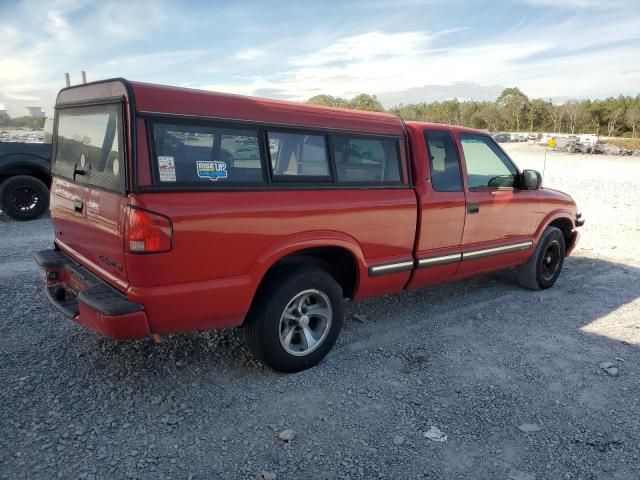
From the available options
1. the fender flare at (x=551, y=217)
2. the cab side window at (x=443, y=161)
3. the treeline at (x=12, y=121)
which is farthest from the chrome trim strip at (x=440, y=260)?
the treeline at (x=12, y=121)

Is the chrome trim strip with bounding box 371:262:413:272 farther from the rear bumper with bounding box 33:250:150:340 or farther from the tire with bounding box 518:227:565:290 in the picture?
the tire with bounding box 518:227:565:290

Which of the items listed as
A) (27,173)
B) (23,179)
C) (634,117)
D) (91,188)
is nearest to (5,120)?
(27,173)

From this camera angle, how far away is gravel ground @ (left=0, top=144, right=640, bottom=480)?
2793 mm

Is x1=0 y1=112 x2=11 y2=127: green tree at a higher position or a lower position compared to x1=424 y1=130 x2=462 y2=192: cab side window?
higher

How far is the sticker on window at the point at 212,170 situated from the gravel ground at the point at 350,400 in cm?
150

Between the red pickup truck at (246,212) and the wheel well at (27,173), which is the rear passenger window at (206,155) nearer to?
the red pickup truck at (246,212)

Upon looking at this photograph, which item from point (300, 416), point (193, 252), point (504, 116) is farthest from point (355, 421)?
point (504, 116)

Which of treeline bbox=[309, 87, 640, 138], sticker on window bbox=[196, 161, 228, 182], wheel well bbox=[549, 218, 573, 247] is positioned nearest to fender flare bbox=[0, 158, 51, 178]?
sticker on window bbox=[196, 161, 228, 182]

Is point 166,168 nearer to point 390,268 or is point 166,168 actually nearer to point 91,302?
point 91,302

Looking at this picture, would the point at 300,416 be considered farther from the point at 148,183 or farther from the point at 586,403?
the point at 586,403

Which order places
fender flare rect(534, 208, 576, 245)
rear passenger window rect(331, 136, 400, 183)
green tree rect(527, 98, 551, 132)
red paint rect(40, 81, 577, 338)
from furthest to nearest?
green tree rect(527, 98, 551, 132) → fender flare rect(534, 208, 576, 245) → rear passenger window rect(331, 136, 400, 183) → red paint rect(40, 81, 577, 338)

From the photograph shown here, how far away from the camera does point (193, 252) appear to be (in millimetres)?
3000

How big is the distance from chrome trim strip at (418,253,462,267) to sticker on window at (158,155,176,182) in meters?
2.35

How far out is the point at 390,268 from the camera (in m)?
4.18
